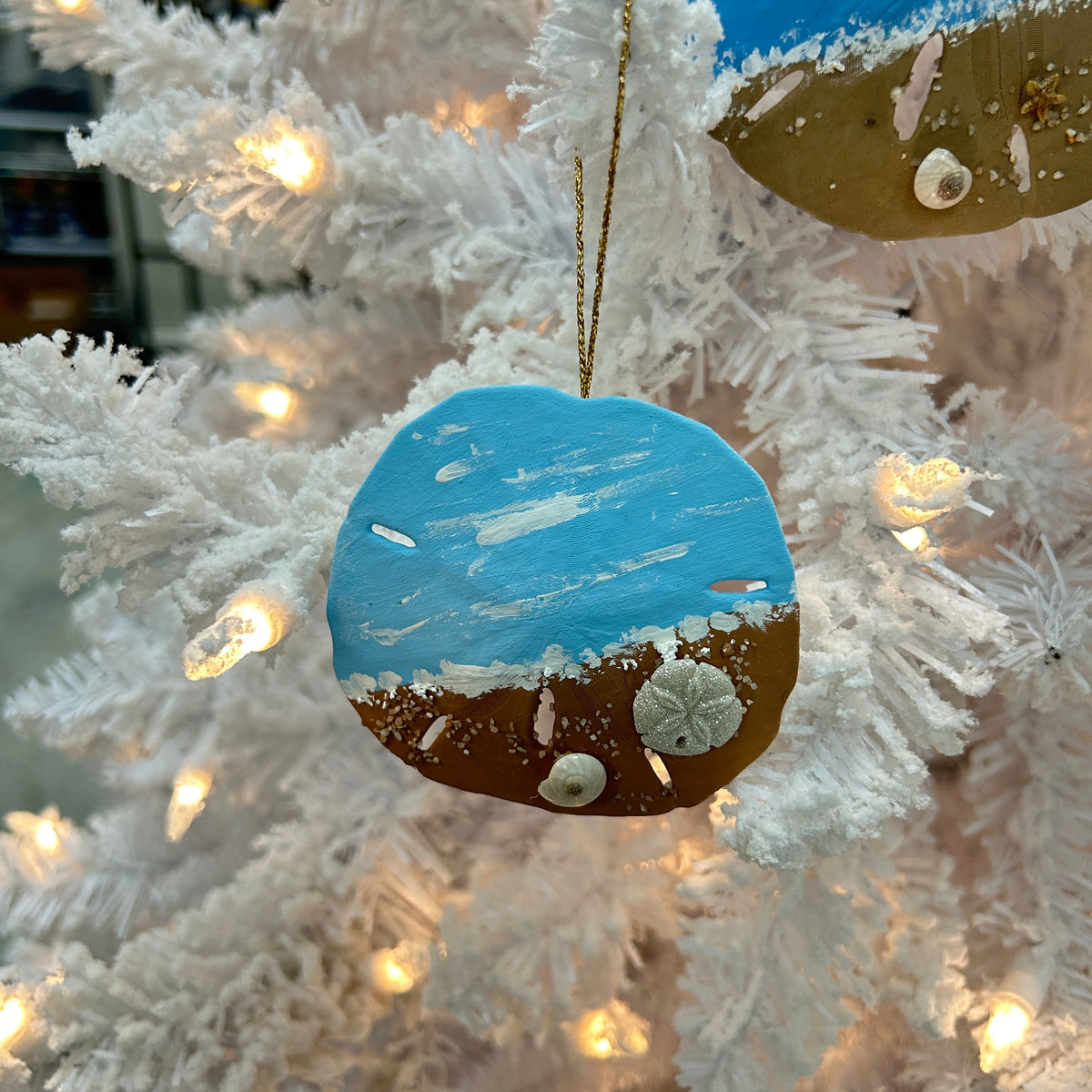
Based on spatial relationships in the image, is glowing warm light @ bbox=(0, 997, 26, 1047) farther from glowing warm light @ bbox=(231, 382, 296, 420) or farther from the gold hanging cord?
the gold hanging cord

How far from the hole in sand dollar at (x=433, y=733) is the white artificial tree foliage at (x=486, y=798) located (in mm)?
112

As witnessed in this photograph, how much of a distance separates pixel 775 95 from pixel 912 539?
30 centimetres

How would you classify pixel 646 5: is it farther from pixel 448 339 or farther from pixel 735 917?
pixel 735 917

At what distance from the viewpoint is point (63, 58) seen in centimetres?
82

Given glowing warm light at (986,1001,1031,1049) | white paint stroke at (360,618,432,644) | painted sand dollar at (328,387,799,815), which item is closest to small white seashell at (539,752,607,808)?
painted sand dollar at (328,387,799,815)

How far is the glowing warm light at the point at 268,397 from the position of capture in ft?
3.26

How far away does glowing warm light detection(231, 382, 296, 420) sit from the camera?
99 centimetres

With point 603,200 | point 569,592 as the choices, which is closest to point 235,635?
point 569,592

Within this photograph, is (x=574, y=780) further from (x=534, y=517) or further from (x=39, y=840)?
(x=39, y=840)

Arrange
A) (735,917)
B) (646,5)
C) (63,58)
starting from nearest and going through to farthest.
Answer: (646,5)
(735,917)
(63,58)

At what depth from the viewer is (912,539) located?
1.84 feet

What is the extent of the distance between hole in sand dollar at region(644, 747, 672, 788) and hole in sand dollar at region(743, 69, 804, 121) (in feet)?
1.30

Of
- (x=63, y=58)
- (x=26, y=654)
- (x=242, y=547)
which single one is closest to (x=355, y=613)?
(x=242, y=547)

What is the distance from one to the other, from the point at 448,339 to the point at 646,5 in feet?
1.46
